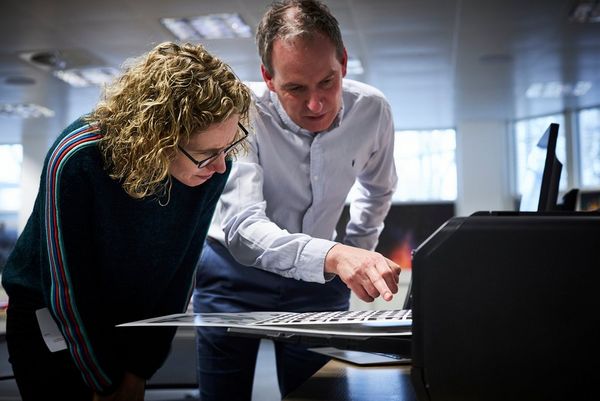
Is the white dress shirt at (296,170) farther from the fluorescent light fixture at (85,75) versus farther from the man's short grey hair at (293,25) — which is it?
the fluorescent light fixture at (85,75)

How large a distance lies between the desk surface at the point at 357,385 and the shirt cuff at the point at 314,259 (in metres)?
0.13

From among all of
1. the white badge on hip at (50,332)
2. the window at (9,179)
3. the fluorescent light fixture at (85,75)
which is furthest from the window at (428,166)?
the white badge on hip at (50,332)

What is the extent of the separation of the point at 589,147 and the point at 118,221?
7.92 metres

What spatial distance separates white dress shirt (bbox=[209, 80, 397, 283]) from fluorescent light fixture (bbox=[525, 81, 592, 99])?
5.58 meters

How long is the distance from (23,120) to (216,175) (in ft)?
25.5

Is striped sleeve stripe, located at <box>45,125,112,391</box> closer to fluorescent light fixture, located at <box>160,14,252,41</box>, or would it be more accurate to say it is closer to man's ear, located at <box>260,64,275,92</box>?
man's ear, located at <box>260,64,275,92</box>

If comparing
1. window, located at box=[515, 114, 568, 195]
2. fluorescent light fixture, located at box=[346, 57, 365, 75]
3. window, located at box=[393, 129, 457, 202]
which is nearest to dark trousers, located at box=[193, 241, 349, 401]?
fluorescent light fixture, located at box=[346, 57, 365, 75]

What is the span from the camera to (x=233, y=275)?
4.20 ft

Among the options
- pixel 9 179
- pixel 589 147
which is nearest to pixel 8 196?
pixel 9 179

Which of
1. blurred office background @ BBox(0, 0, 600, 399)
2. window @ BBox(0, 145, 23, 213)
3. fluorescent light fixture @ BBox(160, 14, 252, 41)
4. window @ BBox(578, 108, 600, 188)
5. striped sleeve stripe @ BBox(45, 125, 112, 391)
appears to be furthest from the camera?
window @ BBox(0, 145, 23, 213)

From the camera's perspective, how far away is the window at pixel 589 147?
7668mm

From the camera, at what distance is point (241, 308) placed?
127 cm

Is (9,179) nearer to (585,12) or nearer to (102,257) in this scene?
(585,12)

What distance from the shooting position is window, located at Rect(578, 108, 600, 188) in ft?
25.2
